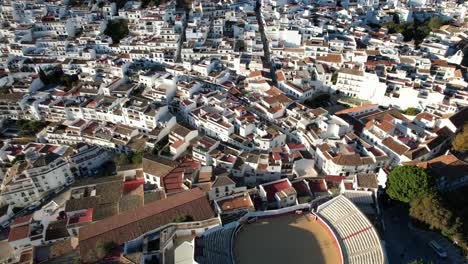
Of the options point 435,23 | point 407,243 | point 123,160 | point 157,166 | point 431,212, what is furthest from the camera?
point 435,23

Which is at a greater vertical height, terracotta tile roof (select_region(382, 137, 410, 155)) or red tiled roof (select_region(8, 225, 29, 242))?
terracotta tile roof (select_region(382, 137, 410, 155))

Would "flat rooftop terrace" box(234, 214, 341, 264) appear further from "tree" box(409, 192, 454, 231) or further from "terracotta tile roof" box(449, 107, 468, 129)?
"terracotta tile roof" box(449, 107, 468, 129)

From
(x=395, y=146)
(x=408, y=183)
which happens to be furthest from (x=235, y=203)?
(x=395, y=146)

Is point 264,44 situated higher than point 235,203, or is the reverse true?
point 264,44

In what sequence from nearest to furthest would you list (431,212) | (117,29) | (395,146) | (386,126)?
(431,212) < (395,146) < (386,126) < (117,29)

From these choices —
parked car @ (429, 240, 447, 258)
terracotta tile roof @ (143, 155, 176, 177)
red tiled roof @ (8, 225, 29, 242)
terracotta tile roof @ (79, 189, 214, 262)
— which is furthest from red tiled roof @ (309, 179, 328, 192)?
red tiled roof @ (8, 225, 29, 242)

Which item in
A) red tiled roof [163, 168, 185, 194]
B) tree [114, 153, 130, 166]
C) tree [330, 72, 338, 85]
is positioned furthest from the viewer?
tree [330, 72, 338, 85]

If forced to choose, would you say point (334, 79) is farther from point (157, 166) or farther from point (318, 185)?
point (157, 166)

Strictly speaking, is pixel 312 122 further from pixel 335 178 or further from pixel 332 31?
pixel 332 31
